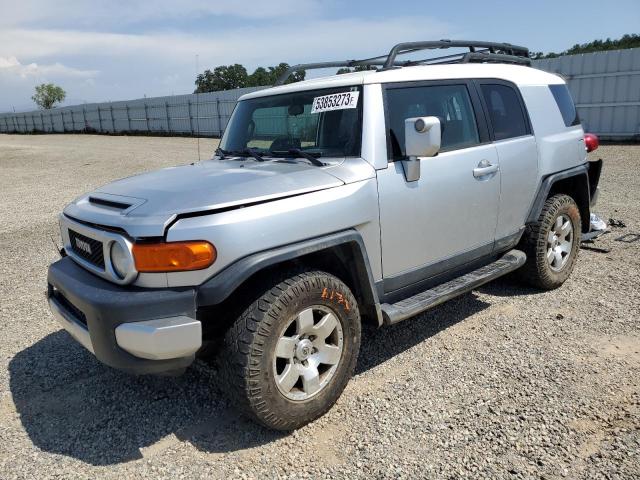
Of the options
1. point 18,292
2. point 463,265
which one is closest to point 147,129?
point 18,292

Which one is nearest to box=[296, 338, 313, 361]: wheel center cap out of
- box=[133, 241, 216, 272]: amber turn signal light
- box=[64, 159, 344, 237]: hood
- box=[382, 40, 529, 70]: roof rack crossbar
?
box=[133, 241, 216, 272]: amber turn signal light

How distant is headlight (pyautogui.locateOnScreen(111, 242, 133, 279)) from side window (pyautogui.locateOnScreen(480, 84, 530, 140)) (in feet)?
9.79

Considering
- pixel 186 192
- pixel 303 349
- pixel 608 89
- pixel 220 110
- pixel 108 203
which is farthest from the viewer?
pixel 220 110

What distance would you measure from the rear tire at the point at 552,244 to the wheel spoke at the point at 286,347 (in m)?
2.75

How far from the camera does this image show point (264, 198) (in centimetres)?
268

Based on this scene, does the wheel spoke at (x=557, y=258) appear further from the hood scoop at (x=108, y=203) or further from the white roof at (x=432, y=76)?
the hood scoop at (x=108, y=203)

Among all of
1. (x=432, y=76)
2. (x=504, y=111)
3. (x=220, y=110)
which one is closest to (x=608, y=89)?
(x=504, y=111)

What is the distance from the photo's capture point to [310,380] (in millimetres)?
2896

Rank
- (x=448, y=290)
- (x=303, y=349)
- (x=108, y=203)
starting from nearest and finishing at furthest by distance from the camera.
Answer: (x=303, y=349), (x=108, y=203), (x=448, y=290)

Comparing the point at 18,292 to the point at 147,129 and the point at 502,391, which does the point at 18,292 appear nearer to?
the point at 502,391

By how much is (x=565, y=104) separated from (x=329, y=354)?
3.67 metres

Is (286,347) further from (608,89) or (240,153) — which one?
(608,89)

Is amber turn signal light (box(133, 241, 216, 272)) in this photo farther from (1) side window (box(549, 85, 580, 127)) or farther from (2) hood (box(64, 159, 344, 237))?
(1) side window (box(549, 85, 580, 127))

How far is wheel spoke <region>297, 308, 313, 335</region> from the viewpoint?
2.81 metres
